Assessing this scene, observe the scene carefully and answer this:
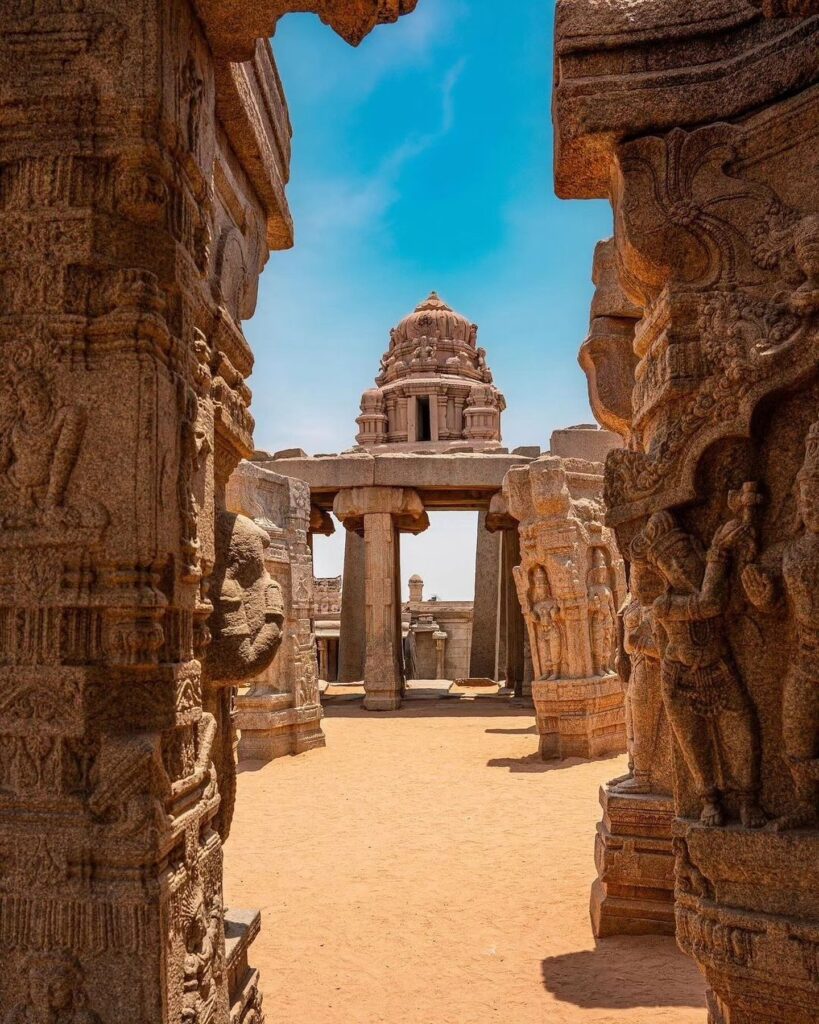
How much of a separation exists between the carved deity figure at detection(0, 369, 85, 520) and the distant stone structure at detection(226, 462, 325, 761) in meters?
7.32

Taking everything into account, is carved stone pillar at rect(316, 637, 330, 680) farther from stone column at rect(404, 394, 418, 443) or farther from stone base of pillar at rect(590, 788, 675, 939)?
stone base of pillar at rect(590, 788, 675, 939)

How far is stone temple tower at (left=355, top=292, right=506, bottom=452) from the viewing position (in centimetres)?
2314

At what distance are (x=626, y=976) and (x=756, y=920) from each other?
5.60 feet

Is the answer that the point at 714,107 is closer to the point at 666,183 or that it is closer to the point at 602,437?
the point at 666,183

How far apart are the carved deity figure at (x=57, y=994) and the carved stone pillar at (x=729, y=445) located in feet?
6.83

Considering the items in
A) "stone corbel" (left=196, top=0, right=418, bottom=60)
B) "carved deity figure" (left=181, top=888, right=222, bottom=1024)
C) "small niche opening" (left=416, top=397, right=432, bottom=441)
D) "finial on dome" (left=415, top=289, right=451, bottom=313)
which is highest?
"finial on dome" (left=415, top=289, right=451, bottom=313)

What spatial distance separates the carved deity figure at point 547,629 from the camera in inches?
386

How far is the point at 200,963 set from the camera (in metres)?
2.65

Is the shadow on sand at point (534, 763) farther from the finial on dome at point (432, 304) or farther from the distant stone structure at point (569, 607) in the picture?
the finial on dome at point (432, 304)

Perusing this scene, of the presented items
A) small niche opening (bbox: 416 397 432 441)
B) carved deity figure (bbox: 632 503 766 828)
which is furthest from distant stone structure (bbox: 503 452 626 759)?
small niche opening (bbox: 416 397 432 441)

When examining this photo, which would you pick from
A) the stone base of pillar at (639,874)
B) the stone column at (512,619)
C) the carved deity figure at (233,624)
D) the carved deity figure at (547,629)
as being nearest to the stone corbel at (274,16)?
the carved deity figure at (233,624)

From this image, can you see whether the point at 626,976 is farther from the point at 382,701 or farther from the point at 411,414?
the point at 411,414

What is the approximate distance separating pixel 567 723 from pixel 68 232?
27.2ft

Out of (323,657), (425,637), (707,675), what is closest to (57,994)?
(707,675)
